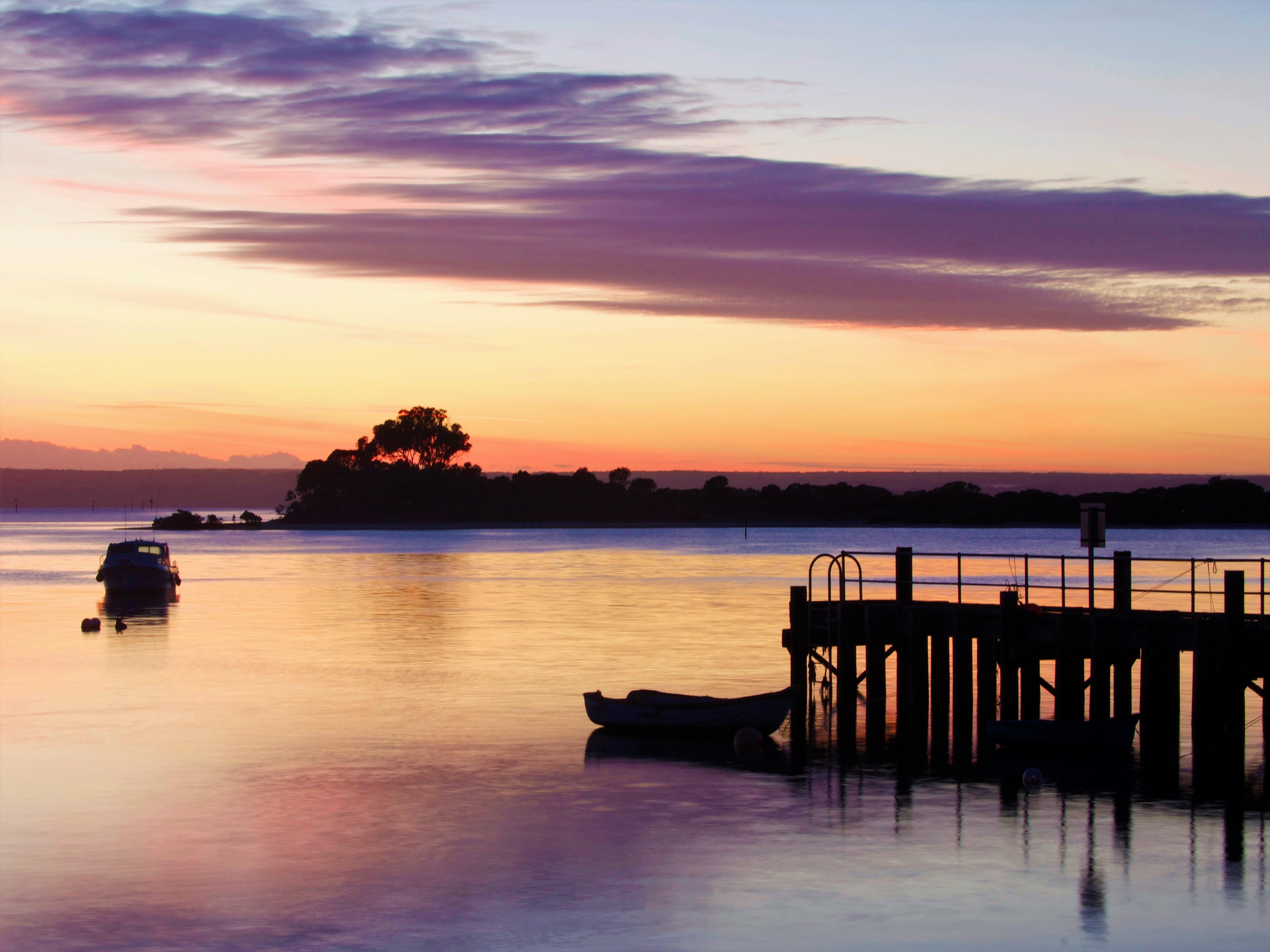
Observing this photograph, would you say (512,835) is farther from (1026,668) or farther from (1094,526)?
(1094,526)

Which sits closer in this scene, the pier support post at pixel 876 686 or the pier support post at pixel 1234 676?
the pier support post at pixel 1234 676

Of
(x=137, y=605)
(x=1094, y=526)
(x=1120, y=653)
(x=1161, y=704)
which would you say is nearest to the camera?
(x=1161, y=704)

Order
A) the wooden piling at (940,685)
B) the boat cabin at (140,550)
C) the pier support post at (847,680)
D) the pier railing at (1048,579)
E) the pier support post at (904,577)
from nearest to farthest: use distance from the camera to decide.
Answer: the wooden piling at (940,685) < the pier support post at (847,680) < the pier railing at (1048,579) < the pier support post at (904,577) < the boat cabin at (140,550)

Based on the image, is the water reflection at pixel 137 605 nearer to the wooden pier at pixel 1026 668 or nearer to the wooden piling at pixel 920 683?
the wooden pier at pixel 1026 668

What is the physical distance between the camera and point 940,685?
3105 centimetres

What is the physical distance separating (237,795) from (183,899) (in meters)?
7.04

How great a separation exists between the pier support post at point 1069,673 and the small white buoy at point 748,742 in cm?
611

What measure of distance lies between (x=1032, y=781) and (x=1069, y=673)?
12.2 feet

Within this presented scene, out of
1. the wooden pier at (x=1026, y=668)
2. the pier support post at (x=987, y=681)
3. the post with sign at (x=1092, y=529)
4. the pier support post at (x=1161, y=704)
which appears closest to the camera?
the wooden pier at (x=1026, y=668)

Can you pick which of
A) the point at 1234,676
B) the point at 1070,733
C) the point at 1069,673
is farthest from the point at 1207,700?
the point at 1069,673

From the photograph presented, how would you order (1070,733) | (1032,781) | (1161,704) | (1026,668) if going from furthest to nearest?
(1026,668)
(1070,733)
(1161,704)
(1032,781)

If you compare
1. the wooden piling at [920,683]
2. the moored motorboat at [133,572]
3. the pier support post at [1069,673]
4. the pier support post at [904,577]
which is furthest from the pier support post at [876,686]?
the moored motorboat at [133,572]

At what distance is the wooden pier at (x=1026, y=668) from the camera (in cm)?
2600

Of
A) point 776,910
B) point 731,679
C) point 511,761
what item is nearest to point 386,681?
point 731,679
